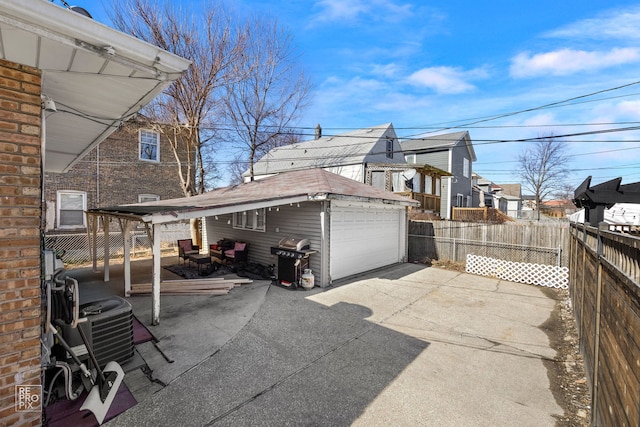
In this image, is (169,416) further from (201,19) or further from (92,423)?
(201,19)

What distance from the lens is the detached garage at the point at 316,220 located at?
25.5 feet

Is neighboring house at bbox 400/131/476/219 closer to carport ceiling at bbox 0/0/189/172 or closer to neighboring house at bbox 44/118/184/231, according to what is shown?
neighboring house at bbox 44/118/184/231

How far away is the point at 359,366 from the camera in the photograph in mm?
4109

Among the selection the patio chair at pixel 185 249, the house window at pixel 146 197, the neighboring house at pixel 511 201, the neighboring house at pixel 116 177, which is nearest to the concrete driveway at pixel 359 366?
the patio chair at pixel 185 249

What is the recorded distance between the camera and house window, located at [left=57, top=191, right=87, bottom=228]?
13.3m

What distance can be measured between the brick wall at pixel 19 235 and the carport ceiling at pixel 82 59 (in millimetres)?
299

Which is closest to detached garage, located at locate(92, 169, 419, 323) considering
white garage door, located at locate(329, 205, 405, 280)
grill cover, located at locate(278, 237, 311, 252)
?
white garage door, located at locate(329, 205, 405, 280)

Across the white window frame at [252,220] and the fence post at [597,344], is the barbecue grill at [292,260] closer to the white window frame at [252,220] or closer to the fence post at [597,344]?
the white window frame at [252,220]

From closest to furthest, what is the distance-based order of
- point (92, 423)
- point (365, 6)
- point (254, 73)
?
point (92, 423) → point (365, 6) → point (254, 73)

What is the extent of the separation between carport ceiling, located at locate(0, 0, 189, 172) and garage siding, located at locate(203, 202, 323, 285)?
5.51 metres

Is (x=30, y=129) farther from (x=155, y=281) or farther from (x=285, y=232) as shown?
(x=285, y=232)

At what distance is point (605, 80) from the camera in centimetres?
998

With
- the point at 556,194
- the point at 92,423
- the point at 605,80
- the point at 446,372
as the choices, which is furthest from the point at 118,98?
the point at 556,194

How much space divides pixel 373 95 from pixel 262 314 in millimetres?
14519
